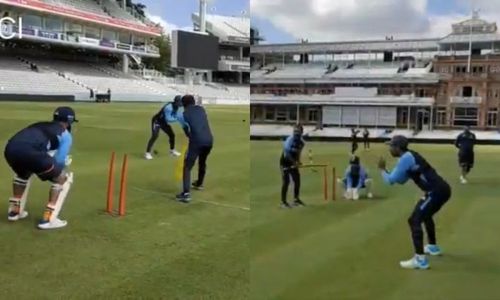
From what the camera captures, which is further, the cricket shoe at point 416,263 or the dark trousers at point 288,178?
the cricket shoe at point 416,263

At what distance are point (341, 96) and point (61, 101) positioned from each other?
1792cm

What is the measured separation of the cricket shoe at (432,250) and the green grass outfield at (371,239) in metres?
0.04

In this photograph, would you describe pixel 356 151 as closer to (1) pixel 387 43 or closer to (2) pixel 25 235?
(1) pixel 387 43

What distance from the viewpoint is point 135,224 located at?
3920 mm

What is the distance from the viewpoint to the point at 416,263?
2.55 meters

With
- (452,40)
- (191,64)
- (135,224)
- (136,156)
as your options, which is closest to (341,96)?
(452,40)

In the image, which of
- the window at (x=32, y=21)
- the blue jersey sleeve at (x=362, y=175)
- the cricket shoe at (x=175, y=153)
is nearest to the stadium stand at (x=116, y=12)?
the window at (x=32, y=21)

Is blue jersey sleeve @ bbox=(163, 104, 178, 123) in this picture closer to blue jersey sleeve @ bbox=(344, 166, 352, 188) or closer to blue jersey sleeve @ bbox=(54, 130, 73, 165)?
blue jersey sleeve @ bbox=(54, 130, 73, 165)

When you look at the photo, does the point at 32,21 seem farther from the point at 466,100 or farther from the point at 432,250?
the point at 466,100

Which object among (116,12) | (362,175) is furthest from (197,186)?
(116,12)

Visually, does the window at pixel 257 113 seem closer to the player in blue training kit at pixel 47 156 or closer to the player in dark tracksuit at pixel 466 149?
the player in dark tracksuit at pixel 466 149

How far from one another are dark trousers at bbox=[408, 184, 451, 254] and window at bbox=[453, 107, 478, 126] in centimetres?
53

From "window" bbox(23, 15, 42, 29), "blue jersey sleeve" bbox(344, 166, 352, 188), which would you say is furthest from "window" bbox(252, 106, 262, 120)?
"window" bbox(23, 15, 42, 29)

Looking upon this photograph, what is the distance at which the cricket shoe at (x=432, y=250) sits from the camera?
8.58 ft
